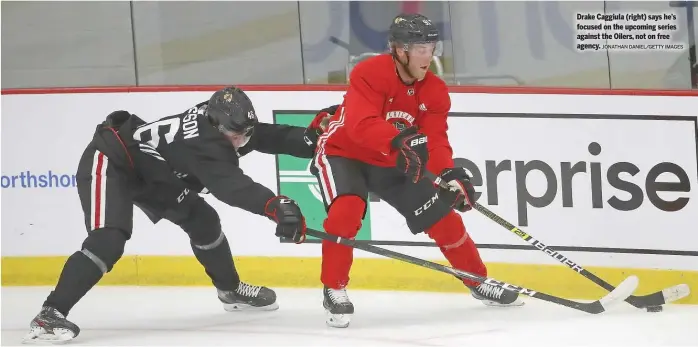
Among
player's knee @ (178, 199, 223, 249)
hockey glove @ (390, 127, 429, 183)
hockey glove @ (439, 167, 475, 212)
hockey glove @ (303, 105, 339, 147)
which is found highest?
hockey glove @ (303, 105, 339, 147)

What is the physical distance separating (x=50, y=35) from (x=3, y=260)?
1.23 metres

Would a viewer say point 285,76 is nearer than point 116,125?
No

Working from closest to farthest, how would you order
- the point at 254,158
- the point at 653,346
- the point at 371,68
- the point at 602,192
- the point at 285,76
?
the point at 653,346 < the point at 371,68 < the point at 602,192 < the point at 254,158 < the point at 285,76

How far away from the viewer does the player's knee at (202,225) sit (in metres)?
4.62

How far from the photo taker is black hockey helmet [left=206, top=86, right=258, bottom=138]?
13.6 feet

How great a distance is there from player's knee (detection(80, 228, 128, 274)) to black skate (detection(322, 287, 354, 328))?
80 cm

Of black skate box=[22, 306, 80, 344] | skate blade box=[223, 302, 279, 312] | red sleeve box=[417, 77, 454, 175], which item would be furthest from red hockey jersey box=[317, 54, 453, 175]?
black skate box=[22, 306, 80, 344]

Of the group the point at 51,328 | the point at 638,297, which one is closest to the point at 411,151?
the point at 638,297

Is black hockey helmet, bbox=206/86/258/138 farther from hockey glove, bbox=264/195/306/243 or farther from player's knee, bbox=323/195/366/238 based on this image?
player's knee, bbox=323/195/366/238

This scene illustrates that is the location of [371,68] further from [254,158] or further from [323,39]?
[323,39]

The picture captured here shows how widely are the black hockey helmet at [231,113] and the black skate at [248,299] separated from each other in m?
0.87

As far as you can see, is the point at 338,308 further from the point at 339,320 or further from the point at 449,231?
the point at 449,231

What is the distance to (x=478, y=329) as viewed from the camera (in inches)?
171

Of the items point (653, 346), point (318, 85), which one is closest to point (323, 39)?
point (318, 85)
